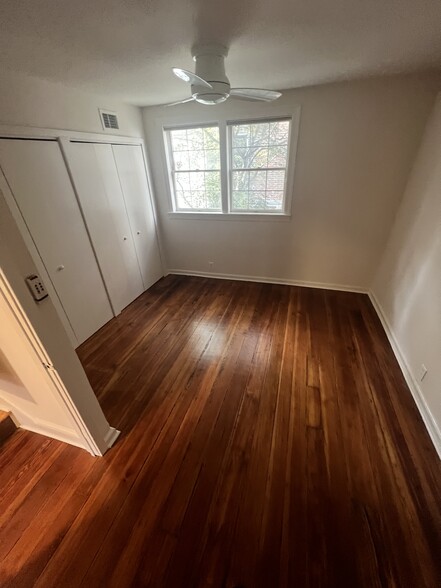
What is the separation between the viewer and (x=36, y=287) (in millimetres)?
1090

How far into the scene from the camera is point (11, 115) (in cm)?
183

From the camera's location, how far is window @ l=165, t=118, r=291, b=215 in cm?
300

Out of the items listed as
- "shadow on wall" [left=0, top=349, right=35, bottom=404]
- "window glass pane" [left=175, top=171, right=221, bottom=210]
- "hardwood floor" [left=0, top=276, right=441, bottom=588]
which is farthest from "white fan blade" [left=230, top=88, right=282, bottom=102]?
"shadow on wall" [left=0, top=349, right=35, bottom=404]

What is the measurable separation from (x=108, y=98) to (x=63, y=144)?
36.8 inches

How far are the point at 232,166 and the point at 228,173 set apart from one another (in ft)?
0.35

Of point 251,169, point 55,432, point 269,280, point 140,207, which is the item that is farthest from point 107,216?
point 269,280

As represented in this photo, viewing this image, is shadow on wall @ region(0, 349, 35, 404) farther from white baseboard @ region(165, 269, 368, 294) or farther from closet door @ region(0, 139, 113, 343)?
white baseboard @ region(165, 269, 368, 294)

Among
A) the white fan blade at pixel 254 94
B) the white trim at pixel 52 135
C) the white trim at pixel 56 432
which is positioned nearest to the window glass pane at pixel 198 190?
the white trim at pixel 52 135

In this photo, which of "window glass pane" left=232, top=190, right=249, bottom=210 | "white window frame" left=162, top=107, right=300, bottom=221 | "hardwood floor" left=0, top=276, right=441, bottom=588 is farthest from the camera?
"window glass pane" left=232, top=190, right=249, bottom=210

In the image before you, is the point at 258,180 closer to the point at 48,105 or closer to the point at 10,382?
the point at 48,105

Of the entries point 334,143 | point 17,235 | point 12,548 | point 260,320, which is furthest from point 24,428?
point 334,143

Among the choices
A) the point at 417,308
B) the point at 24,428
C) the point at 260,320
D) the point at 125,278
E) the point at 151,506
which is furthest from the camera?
the point at 125,278

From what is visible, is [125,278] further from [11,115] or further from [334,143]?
[334,143]

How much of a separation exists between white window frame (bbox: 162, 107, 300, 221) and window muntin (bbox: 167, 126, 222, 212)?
49mm
